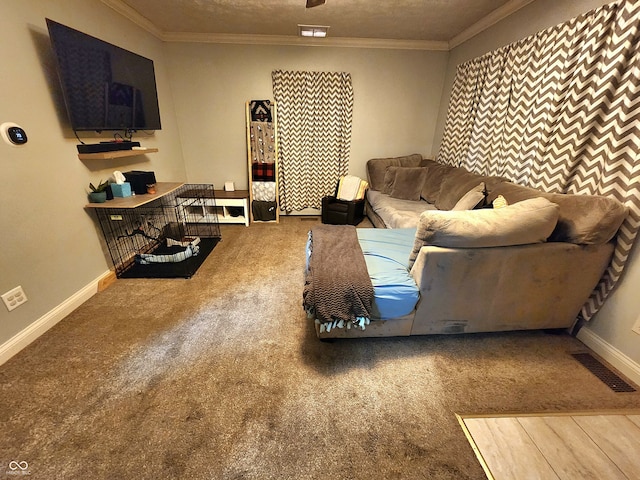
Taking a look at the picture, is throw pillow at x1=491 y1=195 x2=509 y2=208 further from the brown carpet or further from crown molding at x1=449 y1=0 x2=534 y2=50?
crown molding at x1=449 y1=0 x2=534 y2=50

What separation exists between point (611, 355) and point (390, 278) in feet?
4.61

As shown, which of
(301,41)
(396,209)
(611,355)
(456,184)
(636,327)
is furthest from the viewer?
(301,41)

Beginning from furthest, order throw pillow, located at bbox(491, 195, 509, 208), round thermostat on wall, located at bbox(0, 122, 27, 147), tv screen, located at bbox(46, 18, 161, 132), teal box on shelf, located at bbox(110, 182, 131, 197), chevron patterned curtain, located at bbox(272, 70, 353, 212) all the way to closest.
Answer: chevron patterned curtain, located at bbox(272, 70, 353, 212) < teal box on shelf, located at bbox(110, 182, 131, 197) < throw pillow, located at bbox(491, 195, 509, 208) < tv screen, located at bbox(46, 18, 161, 132) < round thermostat on wall, located at bbox(0, 122, 27, 147)

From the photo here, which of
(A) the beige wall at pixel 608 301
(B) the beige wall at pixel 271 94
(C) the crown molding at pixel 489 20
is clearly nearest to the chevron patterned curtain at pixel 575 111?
(A) the beige wall at pixel 608 301

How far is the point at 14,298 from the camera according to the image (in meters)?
1.60

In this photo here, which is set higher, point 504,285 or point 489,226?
point 489,226

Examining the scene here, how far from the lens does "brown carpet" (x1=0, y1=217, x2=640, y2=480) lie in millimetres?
1104

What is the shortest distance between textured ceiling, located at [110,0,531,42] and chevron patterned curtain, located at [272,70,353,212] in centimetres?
53

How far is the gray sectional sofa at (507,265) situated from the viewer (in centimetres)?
146

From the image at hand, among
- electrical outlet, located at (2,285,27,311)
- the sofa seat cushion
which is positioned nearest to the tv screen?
electrical outlet, located at (2,285,27,311)

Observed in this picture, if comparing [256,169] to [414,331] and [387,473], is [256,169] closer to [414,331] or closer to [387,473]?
[414,331]

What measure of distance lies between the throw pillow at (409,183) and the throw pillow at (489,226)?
1849 mm

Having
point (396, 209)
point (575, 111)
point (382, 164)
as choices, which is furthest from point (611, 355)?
point (382, 164)

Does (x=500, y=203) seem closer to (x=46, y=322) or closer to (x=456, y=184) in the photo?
(x=456, y=184)
